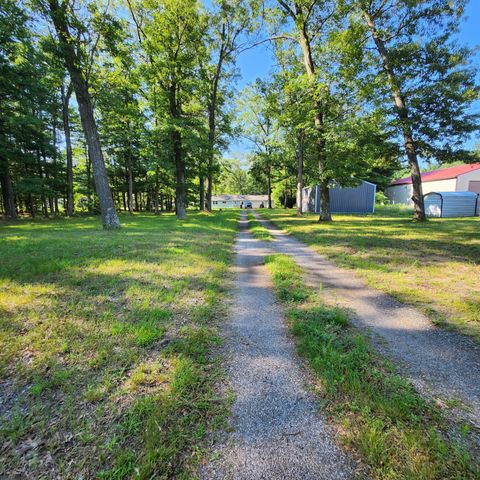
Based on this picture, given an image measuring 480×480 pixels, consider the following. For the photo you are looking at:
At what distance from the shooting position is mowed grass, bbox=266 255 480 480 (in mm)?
1401

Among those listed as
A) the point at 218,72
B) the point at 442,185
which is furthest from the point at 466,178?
the point at 218,72

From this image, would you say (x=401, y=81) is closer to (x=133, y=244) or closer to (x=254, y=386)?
(x=133, y=244)

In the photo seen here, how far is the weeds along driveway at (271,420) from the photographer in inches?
55.6

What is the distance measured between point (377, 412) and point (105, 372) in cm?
233

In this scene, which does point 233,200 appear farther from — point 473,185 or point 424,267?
point 424,267

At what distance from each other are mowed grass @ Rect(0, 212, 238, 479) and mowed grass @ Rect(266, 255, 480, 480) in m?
0.95

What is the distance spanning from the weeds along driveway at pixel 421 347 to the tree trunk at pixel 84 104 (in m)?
9.48

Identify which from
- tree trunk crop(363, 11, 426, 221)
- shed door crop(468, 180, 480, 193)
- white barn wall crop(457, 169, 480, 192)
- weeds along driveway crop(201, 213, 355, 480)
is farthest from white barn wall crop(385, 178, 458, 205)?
weeds along driveway crop(201, 213, 355, 480)

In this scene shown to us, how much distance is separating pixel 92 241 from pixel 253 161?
28881 millimetres

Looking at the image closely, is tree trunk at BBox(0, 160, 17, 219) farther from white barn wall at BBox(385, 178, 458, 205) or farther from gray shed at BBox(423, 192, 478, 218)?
white barn wall at BBox(385, 178, 458, 205)


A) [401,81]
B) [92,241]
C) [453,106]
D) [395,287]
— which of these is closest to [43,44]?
[92,241]

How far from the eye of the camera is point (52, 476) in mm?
1352

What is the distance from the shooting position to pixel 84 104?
9297 millimetres

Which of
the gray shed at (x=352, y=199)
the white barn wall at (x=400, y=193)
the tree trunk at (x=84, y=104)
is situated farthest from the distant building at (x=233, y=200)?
the tree trunk at (x=84, y=104)
